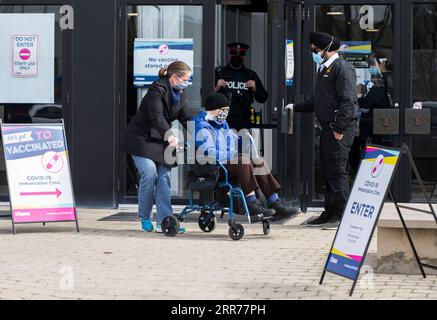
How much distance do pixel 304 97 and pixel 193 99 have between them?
134 cm

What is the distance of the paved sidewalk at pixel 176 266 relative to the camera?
7719mm

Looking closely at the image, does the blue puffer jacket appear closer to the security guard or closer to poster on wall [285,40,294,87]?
poster on wall [285,40,294,87]

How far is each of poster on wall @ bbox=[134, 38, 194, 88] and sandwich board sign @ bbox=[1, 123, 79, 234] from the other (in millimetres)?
2212

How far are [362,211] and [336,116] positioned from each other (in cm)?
347

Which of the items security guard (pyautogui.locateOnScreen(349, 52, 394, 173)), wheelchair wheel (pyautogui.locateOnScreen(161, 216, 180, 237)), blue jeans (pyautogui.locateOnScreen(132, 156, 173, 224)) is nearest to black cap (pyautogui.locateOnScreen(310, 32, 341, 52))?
security guard (pyautogui.locateOnScreen(349, 52, 394, 173))

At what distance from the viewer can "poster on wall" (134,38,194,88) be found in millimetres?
12922

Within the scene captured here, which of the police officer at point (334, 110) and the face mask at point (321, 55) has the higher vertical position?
the face mask at point (321, 55)

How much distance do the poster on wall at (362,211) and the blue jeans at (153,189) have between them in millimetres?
3350

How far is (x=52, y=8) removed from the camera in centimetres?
1305

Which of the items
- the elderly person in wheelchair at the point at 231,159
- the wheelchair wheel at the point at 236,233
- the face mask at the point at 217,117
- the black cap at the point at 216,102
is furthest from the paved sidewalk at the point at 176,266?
the black cap at the point at 216,102

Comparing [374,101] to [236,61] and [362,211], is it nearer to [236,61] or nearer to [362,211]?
[236,61]

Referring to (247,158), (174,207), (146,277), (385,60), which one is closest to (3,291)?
(146,277)

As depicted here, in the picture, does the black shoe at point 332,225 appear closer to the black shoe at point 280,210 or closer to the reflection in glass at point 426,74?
the black shoe at point 280,210

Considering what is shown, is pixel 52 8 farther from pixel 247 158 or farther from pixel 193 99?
pixel 247 158
